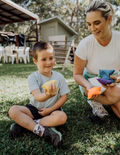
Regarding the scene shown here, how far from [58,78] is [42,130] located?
0.62 metres

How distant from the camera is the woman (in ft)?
5.23

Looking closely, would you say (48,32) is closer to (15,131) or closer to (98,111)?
(98,111)

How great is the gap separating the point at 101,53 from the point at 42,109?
1.02 meters

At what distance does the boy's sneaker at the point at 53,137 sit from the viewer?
1.33 metres

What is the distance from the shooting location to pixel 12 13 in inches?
424

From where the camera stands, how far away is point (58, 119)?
1.46 meters

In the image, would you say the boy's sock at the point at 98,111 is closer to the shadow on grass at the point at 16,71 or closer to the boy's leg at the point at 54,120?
the boy's leg at the point at 54,120

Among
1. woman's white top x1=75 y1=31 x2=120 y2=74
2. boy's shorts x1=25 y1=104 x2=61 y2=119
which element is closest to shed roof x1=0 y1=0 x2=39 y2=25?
woman's white top x1=75 y1=31 x2=120 y2=74

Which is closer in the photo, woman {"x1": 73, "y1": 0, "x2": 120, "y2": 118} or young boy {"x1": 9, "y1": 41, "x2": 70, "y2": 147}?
young boy {"x1": 9, "y1": 41, "x2": 70, "y2": 147}

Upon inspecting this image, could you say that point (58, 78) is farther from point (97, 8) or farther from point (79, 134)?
point (97, 8)

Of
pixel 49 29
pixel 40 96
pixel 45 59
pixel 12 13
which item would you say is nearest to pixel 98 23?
pixel 45 59

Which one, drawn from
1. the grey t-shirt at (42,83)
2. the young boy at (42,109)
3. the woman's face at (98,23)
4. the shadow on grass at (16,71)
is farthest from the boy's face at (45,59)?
the shadow on grass at (16,71)

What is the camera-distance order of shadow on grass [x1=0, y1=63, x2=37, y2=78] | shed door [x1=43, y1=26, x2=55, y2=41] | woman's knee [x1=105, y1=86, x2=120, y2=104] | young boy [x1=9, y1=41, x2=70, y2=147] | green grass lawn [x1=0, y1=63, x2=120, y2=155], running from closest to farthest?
green grass lawn [x1=0, y1=63, x2=120, y2=155] → young boy [x1=9, y1=41, x2=70, y2=147] → woman's knee [x1=105, y1=86, x2=120, y2=104] → shadow on grass [x1=0, y1=63, x2=37, y2=78] → shed door [x1=43, y1=26, x2=55, y2=41]

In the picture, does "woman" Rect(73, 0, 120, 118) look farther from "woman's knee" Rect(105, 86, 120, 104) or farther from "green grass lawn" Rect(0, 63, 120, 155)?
"green grass lawn" Rect(0, 63, 120, 155)
